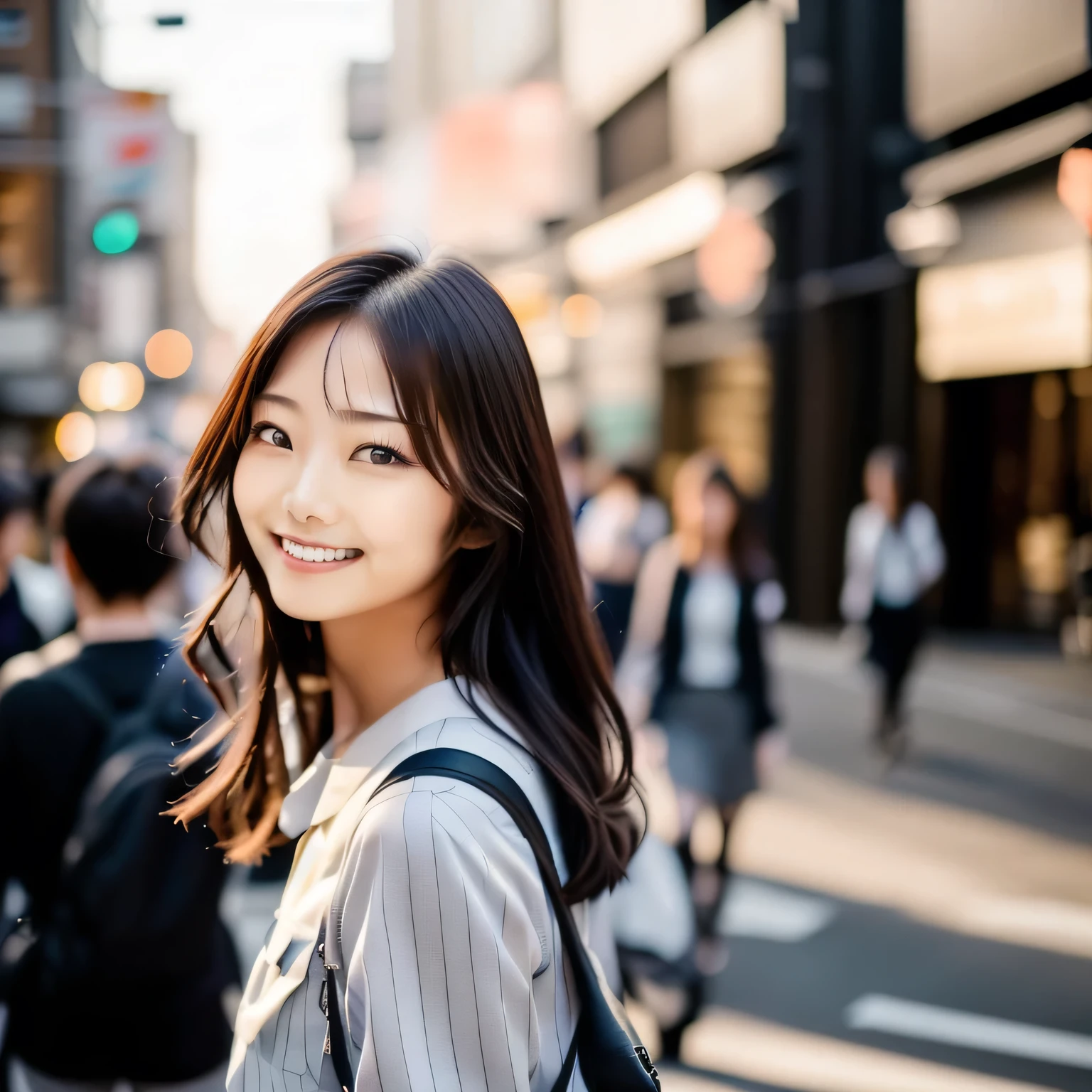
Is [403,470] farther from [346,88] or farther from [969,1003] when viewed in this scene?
[346,88]

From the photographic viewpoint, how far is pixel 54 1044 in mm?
1980

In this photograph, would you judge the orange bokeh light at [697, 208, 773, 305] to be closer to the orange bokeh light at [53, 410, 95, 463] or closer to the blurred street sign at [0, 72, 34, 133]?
the blurred street sign at [0, 72, 34, 133]

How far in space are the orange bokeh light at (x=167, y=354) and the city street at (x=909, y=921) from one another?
59.7ft

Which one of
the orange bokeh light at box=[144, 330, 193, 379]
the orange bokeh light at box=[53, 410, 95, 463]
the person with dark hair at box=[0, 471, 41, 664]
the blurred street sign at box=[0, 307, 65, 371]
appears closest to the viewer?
the person with dark hair at box=[0, 471, 41, 664]

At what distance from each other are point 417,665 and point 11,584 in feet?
11.0

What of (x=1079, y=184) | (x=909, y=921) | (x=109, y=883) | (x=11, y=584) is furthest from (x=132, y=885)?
(x=909, y=921)

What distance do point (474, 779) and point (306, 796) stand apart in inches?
14.6

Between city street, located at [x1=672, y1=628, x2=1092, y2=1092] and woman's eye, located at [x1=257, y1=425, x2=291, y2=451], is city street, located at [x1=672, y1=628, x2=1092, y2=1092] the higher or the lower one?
the lower one

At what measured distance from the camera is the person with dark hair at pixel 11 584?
4117mm

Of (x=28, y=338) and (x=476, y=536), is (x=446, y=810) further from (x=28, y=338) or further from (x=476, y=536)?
(x=28, y=338)

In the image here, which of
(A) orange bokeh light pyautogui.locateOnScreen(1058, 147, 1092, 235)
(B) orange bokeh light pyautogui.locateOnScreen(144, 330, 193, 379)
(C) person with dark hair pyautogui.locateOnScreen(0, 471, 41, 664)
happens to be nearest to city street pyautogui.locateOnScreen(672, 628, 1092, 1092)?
(A) orange bokeh light pyautogui.locateOnScreen(1058, 147, 1092, 235)

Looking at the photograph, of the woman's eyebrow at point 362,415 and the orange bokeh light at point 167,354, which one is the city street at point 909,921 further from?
the orange bokeh light at point 167,354

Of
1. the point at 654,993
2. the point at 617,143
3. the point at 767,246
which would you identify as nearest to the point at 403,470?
the point at 654,993

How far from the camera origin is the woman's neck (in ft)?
4.46
